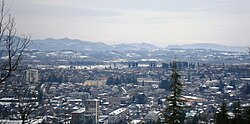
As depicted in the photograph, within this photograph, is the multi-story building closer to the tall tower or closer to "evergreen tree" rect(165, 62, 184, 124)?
the tall tower

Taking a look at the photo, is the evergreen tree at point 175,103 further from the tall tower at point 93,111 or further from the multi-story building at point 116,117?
the tall tower at point 93,111

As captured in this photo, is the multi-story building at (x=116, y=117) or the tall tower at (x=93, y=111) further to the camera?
the tall tower at (x=93, y=111)

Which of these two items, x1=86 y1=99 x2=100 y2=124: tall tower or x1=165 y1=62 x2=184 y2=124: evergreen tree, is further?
x1=86 y1=99 x2=100 y2=124: tall tower

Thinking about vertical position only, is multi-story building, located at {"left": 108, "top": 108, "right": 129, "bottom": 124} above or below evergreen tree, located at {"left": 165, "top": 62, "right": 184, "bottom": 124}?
below

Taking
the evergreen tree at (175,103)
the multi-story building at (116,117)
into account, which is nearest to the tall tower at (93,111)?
the multi-story building at (116,117)

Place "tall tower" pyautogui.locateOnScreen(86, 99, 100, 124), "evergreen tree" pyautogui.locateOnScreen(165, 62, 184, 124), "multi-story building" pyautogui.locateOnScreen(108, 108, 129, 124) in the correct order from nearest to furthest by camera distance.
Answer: "evergreen tree" pyautogui.locateOnScreen(165, 62, 184, 124), "multi-story building" pyautogui.locateOnScreen(108, 108, 129, 124), "tall tower" pyautogui.locateOnScreen(86, 99, 100, 124)

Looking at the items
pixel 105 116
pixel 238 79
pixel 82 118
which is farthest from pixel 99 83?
pixel 82 118

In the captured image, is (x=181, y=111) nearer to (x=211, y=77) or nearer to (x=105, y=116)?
(x=105, y=116)

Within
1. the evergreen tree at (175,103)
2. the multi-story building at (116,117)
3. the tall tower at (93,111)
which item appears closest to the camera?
the evergreen tree at (175,103)

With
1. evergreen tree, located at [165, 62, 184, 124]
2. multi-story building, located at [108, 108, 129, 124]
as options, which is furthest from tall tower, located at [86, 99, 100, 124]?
evergreen tree, located at [165, 62, 184, 124]
